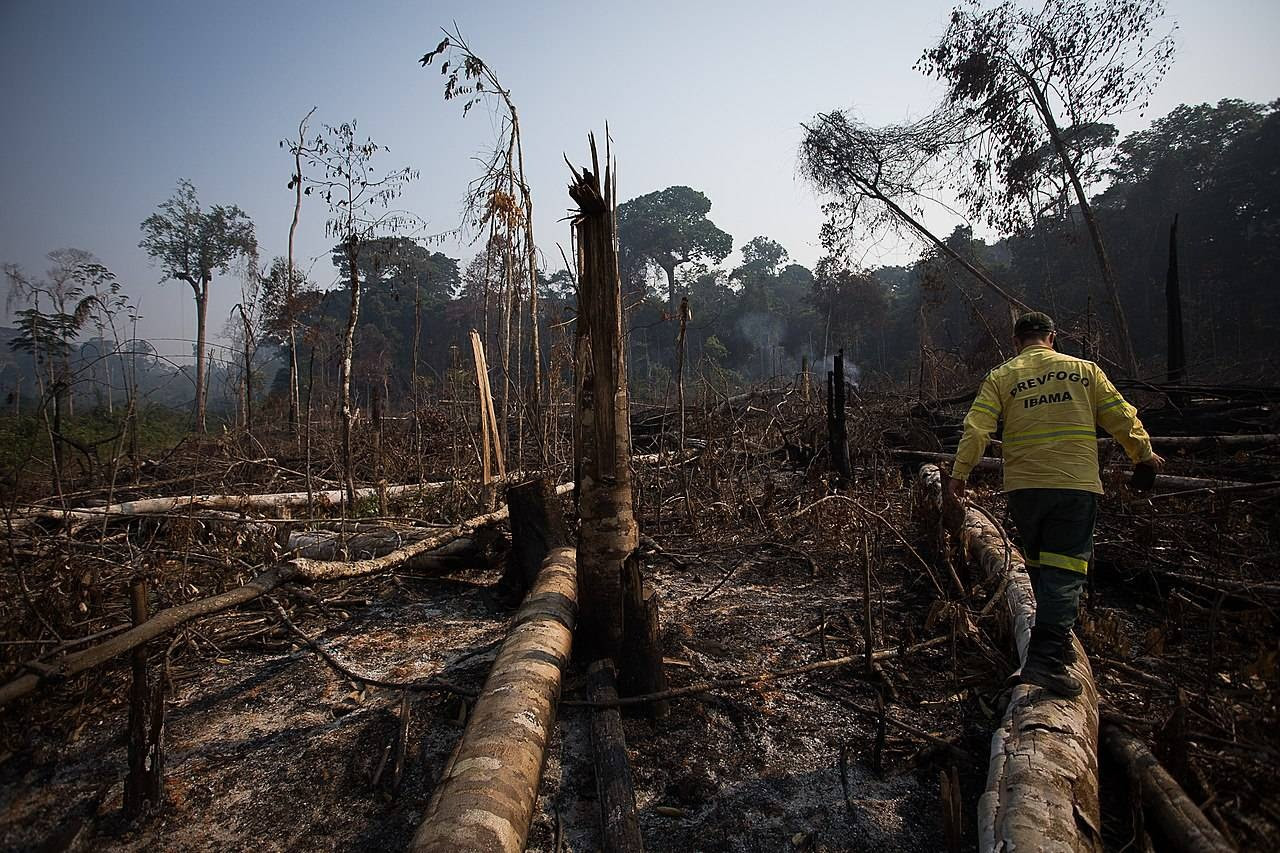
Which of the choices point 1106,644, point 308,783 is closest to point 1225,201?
point 1106,644

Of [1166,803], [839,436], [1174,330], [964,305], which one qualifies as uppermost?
[964,305]

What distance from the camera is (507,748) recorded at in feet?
6.35

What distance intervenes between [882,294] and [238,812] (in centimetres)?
3681

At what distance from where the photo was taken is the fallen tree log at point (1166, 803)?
1.59 metres

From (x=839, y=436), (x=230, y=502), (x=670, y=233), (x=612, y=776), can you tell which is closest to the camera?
(x=612, y=776)

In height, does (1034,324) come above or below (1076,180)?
below

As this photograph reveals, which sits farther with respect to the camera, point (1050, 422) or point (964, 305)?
point (964, 305)

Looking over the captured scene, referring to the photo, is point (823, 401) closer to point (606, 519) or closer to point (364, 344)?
point (606, 519)

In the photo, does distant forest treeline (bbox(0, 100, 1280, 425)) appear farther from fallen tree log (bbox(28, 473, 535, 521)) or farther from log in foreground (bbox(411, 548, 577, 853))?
log in foreground (bbox(411, 548, 577, 853))

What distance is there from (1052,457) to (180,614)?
3.53 m

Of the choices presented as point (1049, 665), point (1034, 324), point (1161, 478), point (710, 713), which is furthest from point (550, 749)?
point (1161, 478)

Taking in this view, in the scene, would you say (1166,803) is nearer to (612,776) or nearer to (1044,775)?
(1044,775)

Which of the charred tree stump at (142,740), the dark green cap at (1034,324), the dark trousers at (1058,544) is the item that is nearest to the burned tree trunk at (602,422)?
the charred tree stump at (142,740)

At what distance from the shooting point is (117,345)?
14.1 ft
